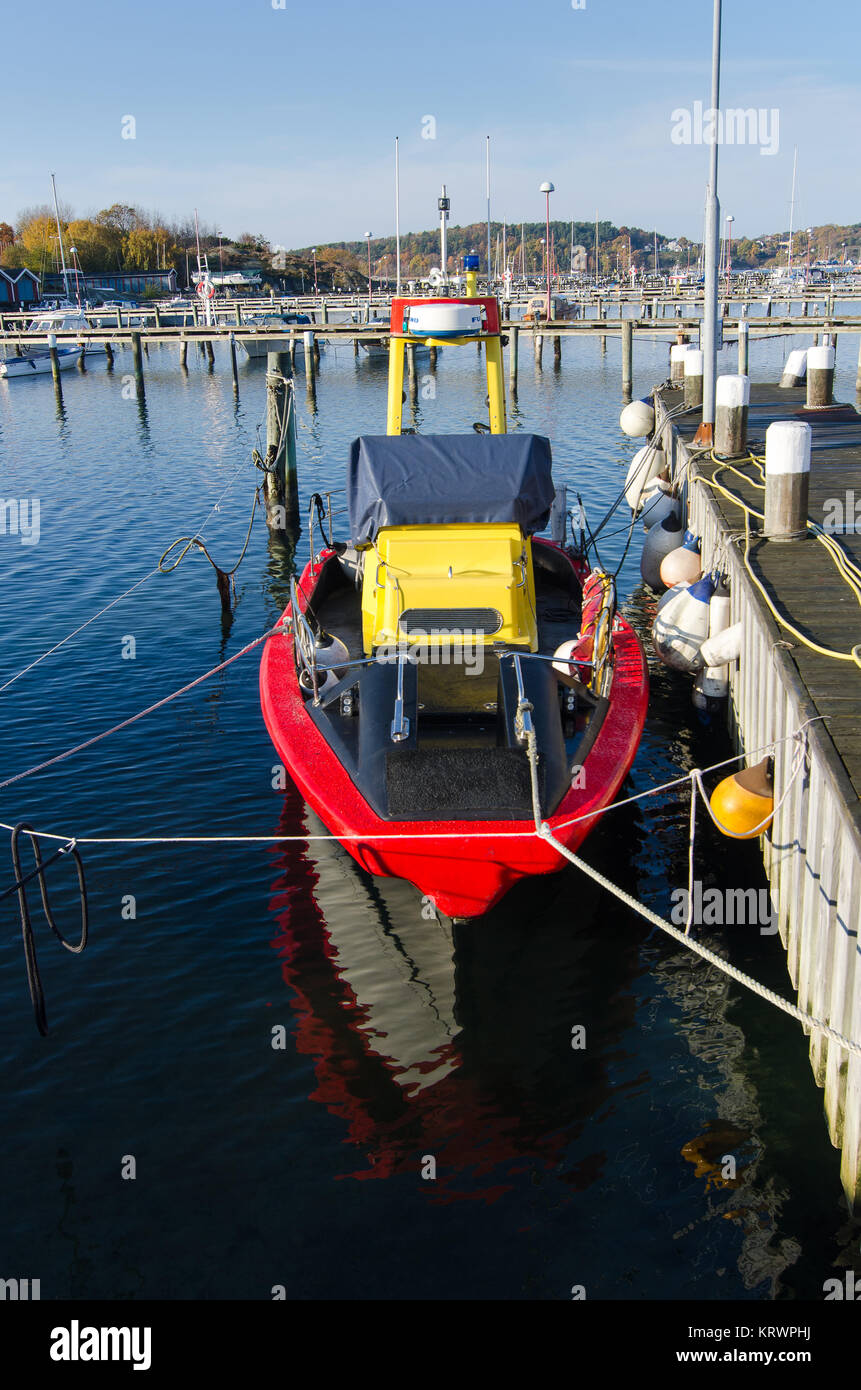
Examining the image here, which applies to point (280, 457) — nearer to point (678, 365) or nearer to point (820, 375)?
point (820, 375)

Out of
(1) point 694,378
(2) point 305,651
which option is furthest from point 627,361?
(2) point 305,651

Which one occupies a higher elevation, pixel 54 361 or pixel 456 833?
pixel 54 361

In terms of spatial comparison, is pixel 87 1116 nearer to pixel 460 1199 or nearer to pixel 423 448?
pixel 460 1199

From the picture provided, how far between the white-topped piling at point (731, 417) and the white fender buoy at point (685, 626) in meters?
4.78

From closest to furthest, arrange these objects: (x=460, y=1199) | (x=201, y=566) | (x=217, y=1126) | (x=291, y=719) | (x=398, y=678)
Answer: (x=460, y=1199) → (x=217, y=1126) → (x=398, y=678) → (x=291, y=719) → (x=201, y=566)

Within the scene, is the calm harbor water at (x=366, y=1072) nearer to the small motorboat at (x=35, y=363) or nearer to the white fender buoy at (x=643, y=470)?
the white fender buoy at (x=643, y=470)

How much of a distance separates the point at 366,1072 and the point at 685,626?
698 cm

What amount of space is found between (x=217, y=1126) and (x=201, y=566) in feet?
52.3

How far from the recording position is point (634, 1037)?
7.80 metres

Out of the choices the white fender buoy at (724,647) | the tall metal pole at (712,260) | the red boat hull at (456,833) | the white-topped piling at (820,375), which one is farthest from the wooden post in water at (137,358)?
the red boat hull at (456,833)

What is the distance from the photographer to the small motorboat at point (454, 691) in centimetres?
767

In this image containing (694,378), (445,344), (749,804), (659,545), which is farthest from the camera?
(694,378)

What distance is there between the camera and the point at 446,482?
9922 mm
